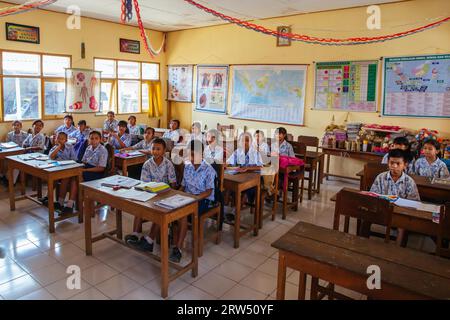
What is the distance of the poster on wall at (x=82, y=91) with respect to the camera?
7.14 metres

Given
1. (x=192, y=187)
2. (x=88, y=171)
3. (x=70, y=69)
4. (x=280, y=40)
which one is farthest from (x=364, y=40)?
(x=70, y=69)

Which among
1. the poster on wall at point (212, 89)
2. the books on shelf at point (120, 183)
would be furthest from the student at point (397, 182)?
the poster on wall at point (212, 89)

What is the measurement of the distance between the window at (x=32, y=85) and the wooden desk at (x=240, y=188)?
4935 mm

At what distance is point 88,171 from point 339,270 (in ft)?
11.0

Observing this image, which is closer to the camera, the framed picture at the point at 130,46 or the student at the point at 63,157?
the student at the point at 63,157

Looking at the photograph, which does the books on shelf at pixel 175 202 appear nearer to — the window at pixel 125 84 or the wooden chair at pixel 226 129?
the wooden chair at pixel 226 129

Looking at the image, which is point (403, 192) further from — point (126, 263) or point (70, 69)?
point (70, 69)

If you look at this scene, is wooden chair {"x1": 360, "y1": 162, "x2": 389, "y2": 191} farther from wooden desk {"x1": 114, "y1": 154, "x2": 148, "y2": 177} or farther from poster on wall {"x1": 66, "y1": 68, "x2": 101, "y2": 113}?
poster on wall {"x1": 66, "y1": 68, "x2": 101, "y2": 113}

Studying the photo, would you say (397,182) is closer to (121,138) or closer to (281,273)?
(281,273)

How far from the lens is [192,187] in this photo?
3336 mm

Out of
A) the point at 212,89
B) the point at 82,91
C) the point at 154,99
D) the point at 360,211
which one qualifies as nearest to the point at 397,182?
the point at 360,211

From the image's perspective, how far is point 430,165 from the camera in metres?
3.97

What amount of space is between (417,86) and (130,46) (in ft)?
19.9
